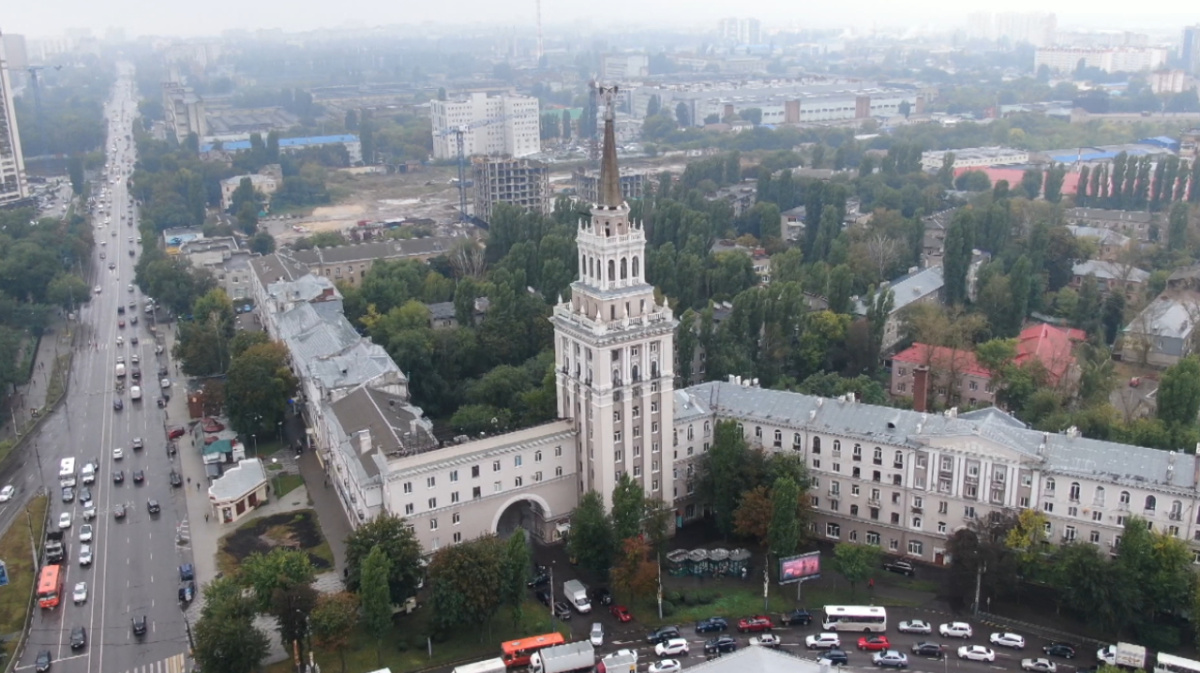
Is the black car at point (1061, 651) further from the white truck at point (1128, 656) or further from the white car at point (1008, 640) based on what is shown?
the white truck at point (1128, 656)

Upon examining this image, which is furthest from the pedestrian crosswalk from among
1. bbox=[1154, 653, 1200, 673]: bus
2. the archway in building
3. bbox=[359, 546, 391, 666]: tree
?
bbox=[1154, 653, 1200, 673]: bus

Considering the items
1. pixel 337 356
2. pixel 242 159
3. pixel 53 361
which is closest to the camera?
pixel 337 356

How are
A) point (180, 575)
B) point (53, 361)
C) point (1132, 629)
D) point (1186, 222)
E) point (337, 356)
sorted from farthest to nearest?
1. point (1186, 222)
2. point (53, 361)
3. point (337, 356)
4. point (180, 575)
5. point (1132, 629)

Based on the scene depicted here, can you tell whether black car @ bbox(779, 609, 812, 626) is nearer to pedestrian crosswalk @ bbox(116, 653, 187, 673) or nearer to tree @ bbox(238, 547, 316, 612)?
tree @ bbox(238, 547, 316, 612)

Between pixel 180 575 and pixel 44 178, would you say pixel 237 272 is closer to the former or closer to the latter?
pixel 180 575

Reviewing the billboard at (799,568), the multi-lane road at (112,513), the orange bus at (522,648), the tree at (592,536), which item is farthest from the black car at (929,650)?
the multi-lane road at (112,513)

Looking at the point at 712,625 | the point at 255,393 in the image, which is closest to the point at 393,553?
the point at 712,625

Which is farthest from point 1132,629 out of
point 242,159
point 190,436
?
point 242,159

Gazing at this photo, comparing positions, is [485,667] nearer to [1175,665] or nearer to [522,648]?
[522,648]
